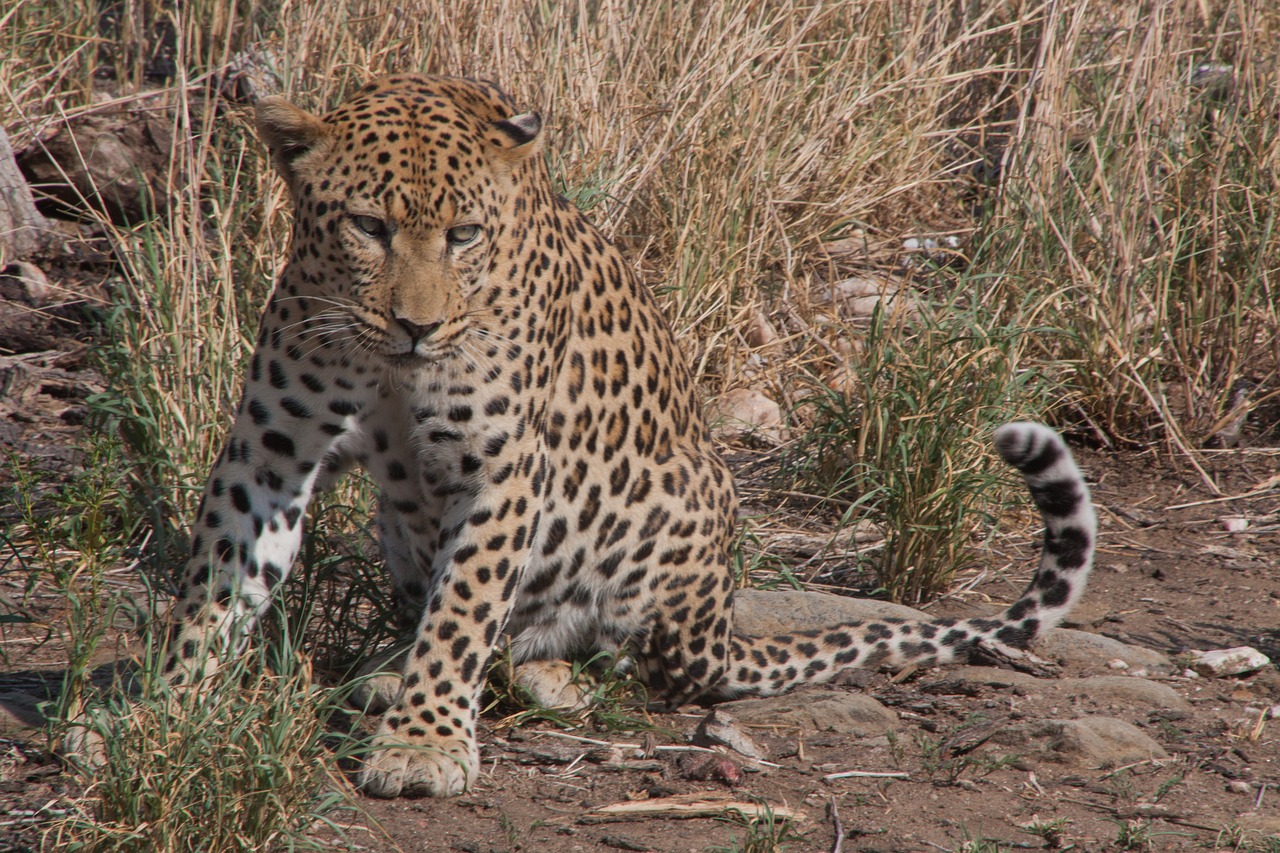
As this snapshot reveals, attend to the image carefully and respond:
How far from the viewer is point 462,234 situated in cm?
372

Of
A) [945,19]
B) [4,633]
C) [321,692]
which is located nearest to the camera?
[321,692]

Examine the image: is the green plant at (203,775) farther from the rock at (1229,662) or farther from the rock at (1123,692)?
the rock at (1229,662)

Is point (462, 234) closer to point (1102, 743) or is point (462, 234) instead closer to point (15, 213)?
point (1102, 743)

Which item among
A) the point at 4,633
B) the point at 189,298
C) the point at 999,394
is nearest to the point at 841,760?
the point at 999,394

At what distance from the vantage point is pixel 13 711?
390 centimetres

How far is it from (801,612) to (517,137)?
6.57 ft

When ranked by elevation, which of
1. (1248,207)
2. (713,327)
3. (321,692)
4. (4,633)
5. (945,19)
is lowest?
(4,633)

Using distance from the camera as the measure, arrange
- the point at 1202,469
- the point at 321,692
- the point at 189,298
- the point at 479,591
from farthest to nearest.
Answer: the point at 1202,469 → the point at 189,298 → the point at 479,591 → the point at 321,692

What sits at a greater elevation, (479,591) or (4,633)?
(479,591)

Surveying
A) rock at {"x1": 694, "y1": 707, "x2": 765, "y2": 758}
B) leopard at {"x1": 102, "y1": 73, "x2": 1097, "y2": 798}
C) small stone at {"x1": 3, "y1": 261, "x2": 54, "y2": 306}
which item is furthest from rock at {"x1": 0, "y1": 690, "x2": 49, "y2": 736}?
small stone at {"x1": 3, "y1": 261, "x2": 54, "y2": 306}

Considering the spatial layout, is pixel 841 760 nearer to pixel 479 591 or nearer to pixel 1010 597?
pixel 479 591

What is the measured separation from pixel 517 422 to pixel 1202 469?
3803mm

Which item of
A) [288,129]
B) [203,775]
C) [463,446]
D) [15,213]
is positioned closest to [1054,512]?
[463,446]

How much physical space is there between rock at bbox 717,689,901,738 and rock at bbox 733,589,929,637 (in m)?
0.55
